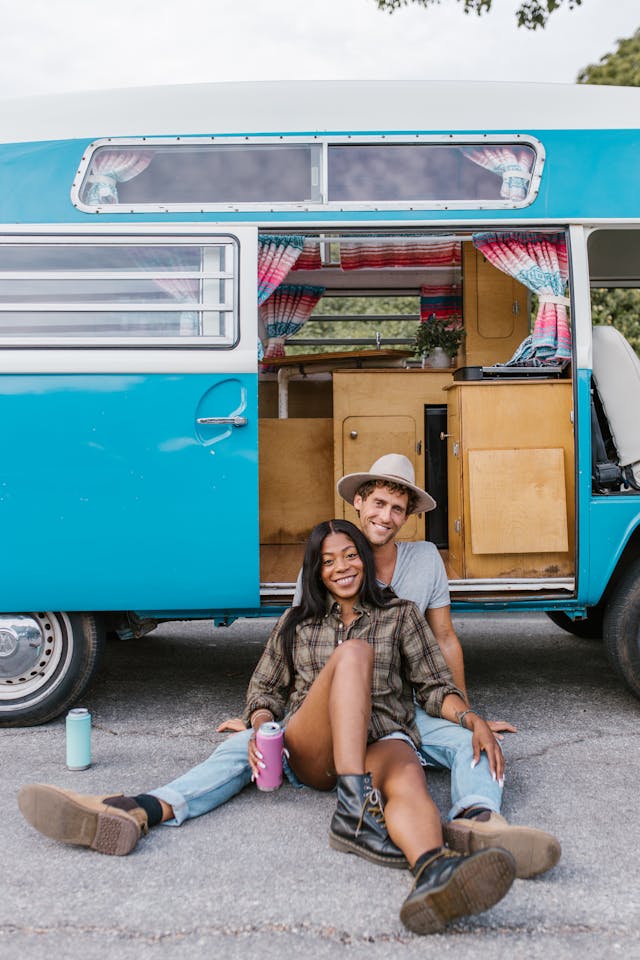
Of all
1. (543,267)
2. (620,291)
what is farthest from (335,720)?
(620,291)

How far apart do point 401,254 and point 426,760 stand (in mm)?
3702

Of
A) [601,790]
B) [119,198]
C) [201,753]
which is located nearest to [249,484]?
[201,753]

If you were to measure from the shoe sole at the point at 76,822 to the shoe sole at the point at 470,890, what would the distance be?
100cm

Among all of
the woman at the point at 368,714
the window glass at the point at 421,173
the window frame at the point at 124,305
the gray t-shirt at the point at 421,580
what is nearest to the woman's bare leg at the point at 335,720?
the woman at the point at 368,714

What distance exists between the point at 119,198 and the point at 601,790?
332cm

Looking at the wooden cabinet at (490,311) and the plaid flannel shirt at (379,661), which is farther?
the wooden cabinet at (490,311)

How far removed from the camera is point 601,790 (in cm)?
360

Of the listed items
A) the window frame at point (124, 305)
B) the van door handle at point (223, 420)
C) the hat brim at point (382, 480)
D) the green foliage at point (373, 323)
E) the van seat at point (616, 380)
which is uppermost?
the green foliage at point (373, 323)

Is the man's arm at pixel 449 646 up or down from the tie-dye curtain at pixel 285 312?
down

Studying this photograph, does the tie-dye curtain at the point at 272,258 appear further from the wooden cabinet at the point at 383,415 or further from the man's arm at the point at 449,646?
the man's arm at the point at 449,646

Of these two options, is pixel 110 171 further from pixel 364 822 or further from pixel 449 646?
pixel 364 822

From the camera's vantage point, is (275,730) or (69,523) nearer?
(275,730)

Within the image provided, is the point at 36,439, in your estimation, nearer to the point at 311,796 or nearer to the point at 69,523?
the point at 69,523

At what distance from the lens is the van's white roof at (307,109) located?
4395mm
